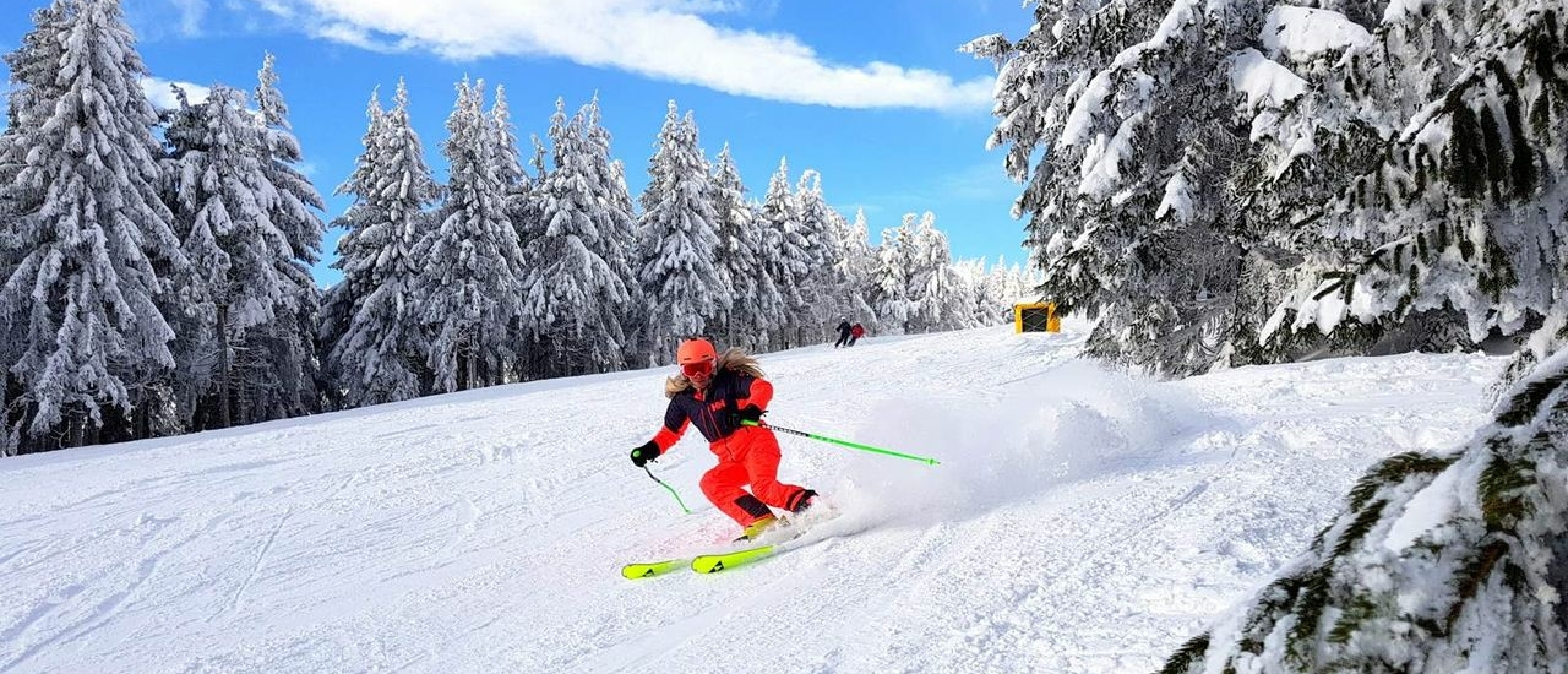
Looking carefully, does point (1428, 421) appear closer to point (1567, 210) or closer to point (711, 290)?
point (1567, 210)

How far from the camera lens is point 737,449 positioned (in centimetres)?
668

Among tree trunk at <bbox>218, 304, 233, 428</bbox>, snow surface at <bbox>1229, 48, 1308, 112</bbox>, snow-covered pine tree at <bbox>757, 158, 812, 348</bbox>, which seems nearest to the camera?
snow surface at <bbox>1229, 48, 1308, 112</bbox>

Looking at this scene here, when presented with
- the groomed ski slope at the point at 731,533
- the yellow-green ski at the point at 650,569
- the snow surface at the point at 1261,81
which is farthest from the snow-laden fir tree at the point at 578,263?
the yellow-green ski at the point at 650,569

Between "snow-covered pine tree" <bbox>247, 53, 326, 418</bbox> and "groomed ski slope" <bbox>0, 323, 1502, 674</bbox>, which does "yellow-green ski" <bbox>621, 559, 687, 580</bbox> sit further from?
"snow-covered pine tree" <bbox>247, 53, 326, 418</bbox>

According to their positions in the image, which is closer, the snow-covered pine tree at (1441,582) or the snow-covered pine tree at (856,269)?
the snow-covered pine tree at (1441,582)

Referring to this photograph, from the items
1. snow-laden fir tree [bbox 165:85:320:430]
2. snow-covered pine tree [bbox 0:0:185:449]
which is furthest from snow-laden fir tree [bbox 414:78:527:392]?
snow-covered pine tree [bbox 0:0:185:449]

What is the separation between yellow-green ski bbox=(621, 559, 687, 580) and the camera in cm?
573

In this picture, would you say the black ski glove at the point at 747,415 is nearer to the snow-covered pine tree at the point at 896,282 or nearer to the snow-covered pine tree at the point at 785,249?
the snow-covered pine tree at the point at 785,249

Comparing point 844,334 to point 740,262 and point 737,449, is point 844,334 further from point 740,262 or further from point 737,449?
point 737,449

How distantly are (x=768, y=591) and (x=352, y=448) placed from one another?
30.5 ft

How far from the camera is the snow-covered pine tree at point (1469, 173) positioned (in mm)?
2305

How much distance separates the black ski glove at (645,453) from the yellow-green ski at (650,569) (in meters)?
0.99

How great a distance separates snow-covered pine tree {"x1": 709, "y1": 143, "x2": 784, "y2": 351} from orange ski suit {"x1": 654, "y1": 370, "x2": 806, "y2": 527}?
38.6 meters

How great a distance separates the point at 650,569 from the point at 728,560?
0.52m
